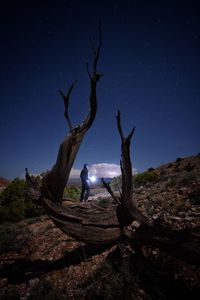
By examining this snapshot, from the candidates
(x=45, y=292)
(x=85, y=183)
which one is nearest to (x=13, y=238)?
(x=45, y=292)

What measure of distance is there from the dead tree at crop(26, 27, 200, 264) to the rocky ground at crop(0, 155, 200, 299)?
609 millimetres

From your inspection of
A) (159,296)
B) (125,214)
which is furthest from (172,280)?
(125,214)

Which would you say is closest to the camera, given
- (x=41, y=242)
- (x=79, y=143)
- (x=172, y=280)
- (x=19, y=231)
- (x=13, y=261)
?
(x=172, y=280)

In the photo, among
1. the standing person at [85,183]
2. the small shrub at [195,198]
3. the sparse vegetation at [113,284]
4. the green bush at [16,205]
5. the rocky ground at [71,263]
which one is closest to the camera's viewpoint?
the sparse vegetation at [113,284]

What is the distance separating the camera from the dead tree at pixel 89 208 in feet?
14.4

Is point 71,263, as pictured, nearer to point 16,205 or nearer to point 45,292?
point 45,292

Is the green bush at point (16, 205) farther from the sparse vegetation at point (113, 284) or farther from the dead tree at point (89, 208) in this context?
the sparse vegetation at point (113, 284)

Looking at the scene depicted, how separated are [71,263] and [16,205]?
280 inches

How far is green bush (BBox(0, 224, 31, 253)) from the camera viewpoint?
269 inches

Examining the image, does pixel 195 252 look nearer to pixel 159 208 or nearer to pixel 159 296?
pixel 159 296

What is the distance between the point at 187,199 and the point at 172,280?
13.0 ft

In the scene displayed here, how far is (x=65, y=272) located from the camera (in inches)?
189

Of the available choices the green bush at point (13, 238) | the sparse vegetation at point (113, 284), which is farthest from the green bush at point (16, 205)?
the sparse vegetation at point (113, 284)

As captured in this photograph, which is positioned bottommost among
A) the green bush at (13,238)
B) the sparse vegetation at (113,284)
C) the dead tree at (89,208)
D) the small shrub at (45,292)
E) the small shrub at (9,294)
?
the small shrub at (9,294)
